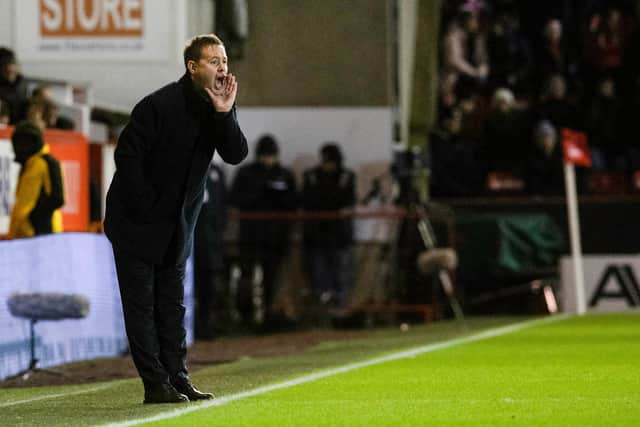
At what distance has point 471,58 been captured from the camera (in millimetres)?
28203

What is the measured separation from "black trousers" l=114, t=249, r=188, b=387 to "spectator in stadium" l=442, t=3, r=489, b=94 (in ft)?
61.7

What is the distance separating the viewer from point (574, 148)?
21781 mm

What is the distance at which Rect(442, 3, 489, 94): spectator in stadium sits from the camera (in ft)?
91.8

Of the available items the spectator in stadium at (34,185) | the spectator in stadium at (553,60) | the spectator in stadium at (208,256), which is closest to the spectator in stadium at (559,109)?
the spectator in stadium at (553,60)

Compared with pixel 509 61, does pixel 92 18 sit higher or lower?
higher

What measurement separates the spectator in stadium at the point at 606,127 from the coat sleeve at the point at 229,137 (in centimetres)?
1702

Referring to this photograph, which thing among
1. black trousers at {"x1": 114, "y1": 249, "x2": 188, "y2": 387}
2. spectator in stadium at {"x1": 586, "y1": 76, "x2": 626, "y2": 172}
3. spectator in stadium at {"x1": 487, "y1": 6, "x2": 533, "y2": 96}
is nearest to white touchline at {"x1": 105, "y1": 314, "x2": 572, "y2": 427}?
black trousers at {"x1": 114, "y1": 249, "x2": 188, "y2": 387}

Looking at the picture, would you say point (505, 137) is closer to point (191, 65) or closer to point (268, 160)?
point (268, 160)

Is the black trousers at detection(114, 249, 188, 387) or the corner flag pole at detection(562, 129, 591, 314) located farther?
the corner flag pole at detection(562, 129, 591, 314)

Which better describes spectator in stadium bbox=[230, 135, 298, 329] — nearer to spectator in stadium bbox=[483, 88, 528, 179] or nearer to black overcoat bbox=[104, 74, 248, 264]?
spectator in stadium bbox=[483, 88, 528, 179]

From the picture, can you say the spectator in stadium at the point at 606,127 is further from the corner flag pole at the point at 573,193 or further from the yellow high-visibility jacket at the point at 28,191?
the yellow high-visibility jacket at the point at 28,191

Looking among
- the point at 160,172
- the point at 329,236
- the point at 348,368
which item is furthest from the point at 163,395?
the point at 329,236

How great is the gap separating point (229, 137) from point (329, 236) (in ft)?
41.7

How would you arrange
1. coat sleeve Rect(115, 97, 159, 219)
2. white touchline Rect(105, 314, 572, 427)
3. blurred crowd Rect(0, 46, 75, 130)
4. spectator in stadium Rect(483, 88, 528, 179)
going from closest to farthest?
white touchline Rect(105, 314, 572, 427) → coat sleeve Rect(115, 97, 159, 219) → blurred crowd Rect(0, 46, 75, 130) → spectator in stadium Rect(483, 88, 528, 179)
